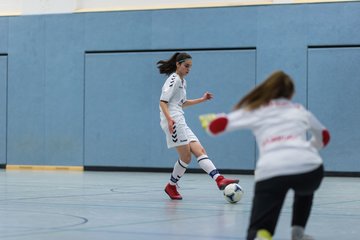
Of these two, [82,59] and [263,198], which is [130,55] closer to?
[82,59]

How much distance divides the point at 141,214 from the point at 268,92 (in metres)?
3.51

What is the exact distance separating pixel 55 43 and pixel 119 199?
1141 cm

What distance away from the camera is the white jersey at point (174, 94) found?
1066 cm

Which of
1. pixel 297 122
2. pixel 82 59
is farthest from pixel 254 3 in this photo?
pixel 297 122

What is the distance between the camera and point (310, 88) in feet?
61.9

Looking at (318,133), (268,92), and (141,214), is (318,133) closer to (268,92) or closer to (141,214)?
(268,92)

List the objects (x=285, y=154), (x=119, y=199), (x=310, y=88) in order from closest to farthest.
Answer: (x=285, y=154) < (x=119, y=199) < (x=310, y=88)

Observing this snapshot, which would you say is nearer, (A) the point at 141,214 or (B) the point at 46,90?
(A) the point at 141,214

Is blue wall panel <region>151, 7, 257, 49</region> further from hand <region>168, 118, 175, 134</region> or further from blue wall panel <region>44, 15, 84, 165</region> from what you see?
hand <region>168, 118, 175, 134</region>

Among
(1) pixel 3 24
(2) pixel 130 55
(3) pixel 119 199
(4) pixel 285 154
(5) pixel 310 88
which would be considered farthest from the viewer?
(1) pixel 3 24

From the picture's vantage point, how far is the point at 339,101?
18.7m

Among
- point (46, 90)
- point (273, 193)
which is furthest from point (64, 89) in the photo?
point (273, 193)

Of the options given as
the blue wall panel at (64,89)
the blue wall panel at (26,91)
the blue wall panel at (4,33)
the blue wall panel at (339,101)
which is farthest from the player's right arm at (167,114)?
the blue wall panel at (4,33)

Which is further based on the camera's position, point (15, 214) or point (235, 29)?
point (235, 29)
